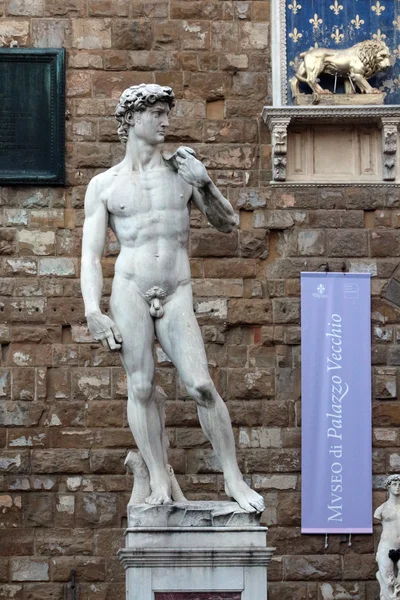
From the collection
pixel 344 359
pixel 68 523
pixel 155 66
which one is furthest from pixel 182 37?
pixel 68 523

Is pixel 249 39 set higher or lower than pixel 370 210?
higher

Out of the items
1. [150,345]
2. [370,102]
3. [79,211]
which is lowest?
[150,345]

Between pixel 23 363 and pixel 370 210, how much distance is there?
3.34 metres

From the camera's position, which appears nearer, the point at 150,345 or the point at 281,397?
the point at 150,345

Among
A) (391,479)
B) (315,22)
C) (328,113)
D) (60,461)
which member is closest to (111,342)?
(391,479)

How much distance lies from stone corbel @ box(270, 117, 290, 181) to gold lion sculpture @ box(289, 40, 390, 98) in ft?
1.31

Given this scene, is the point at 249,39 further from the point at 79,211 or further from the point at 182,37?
the point at 79,211

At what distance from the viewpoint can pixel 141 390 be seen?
497 inches

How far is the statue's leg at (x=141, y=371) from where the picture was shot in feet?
41.5

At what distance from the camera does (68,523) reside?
1605cm

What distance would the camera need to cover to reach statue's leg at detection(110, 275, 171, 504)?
12641 mm

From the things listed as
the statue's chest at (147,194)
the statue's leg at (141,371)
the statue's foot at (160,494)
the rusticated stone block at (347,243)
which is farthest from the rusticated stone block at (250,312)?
the statue's foot at (160,494)

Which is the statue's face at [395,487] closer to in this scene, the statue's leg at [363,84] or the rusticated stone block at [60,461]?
the rusticated stone block at [60,461]

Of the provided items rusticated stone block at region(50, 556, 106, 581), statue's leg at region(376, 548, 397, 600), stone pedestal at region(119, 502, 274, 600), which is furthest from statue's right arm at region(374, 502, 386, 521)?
stone pedestal at region(119, 502, 274, 600)
